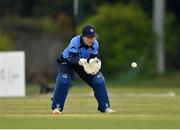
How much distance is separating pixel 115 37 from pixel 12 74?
66.6 feet

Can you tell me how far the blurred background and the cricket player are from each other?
29899 mm

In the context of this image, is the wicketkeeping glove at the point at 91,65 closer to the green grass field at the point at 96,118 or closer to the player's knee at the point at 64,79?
the player's knee at the point at 64,79

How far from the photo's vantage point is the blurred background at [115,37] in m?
52.2

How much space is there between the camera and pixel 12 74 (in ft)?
109

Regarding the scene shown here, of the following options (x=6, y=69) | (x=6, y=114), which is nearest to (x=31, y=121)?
(x=6, y=114)

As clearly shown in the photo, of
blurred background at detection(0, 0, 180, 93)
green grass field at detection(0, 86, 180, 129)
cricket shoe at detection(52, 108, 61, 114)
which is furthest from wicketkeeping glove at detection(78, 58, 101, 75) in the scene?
blurred background at detection(0, 0, 180, 93)

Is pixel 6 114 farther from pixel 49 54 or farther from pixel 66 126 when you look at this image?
pixel 49 54

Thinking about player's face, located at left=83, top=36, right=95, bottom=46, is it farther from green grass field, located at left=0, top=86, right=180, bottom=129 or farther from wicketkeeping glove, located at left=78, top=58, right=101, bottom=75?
green grass field, located at left=0, top=86, right=180, bottom=129

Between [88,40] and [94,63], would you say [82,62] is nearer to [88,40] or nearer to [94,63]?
[94,63]

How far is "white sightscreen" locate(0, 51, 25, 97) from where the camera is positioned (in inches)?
1289

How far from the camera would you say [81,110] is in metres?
19.8

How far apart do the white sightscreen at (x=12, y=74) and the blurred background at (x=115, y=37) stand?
50.4 feet

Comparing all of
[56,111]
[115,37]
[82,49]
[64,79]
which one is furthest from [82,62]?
[115,37]

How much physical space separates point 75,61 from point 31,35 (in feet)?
Answer: 130
